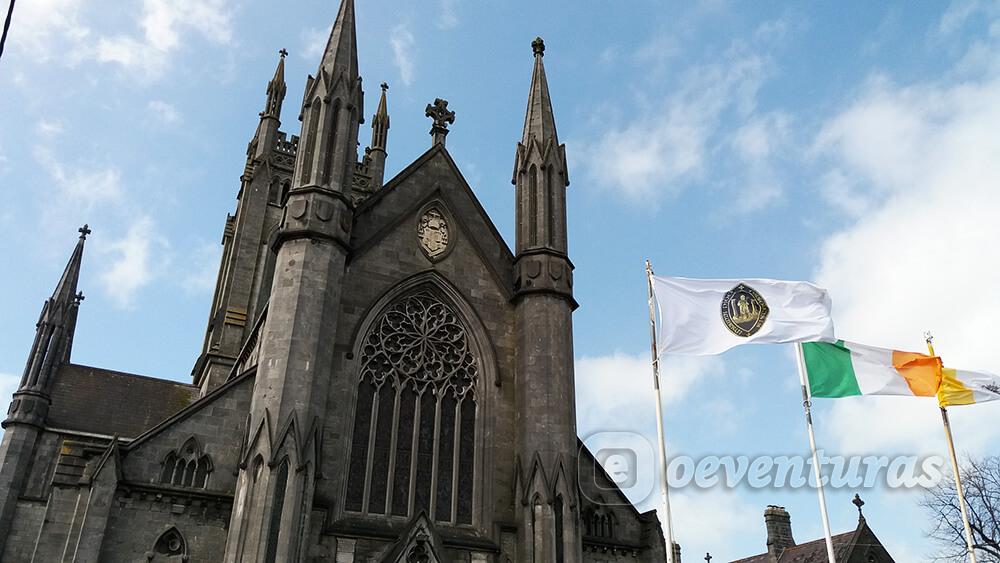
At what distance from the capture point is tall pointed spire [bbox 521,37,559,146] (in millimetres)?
25766

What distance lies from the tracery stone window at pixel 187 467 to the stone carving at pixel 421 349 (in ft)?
13.8

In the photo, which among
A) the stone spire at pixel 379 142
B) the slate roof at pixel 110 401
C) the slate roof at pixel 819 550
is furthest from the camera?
the stone spire at pixel 379 142

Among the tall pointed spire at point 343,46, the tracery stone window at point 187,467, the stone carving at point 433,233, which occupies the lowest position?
the tracery stone window at point 187,467

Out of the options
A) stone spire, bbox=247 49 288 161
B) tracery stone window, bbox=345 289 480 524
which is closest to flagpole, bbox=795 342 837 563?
tracery stone window, bbox=345 289 480 524

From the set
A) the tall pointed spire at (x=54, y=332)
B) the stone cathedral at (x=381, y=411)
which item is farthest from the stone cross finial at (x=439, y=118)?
the tall pointed spire at (x=54, y=332)

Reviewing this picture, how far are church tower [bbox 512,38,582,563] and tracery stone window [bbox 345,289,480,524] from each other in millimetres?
1514

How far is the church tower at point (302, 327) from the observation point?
17047mm

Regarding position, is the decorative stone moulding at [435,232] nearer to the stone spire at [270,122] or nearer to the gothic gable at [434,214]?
the gothic gable at [434,214]

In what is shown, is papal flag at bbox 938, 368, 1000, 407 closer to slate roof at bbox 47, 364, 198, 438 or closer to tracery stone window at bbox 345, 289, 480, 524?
→ tracery stone window at bbox 345, 289, 480, 524

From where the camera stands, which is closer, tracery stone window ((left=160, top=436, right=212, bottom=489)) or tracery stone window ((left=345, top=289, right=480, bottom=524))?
tracery stone window ((left=160, top=436, right=212, bottom=489))

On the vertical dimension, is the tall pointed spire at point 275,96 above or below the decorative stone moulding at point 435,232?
above

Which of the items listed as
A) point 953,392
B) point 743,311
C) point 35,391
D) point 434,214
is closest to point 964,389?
point 953,392

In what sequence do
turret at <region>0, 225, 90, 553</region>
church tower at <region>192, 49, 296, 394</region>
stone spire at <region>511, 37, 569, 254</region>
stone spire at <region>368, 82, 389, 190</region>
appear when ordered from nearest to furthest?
stone spire at <region>511, 37, 569, 254</region> → turret at <region>0, 225, 90, 553</region> → church tower at <region>192, 49, 296, 394</region> → stone spire at <region>368, 82, 389, 190</region>

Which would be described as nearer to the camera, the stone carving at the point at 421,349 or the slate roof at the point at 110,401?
the stone carving at the point at 421,349
